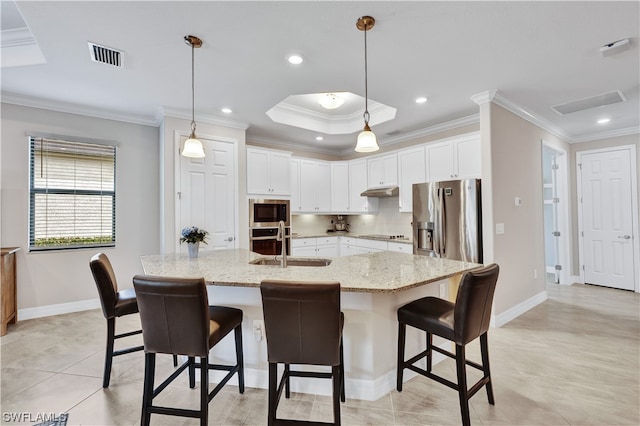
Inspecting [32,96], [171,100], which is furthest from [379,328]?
[32,96]

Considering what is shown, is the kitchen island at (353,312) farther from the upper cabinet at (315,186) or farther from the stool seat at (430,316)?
the upper cabinet at (315,186)

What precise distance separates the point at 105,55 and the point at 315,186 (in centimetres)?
362

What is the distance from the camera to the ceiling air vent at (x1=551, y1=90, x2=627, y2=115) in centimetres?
331

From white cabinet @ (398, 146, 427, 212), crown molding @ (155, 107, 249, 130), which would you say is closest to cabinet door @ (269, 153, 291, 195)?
crown molding @ (155, 107, 249, 130)

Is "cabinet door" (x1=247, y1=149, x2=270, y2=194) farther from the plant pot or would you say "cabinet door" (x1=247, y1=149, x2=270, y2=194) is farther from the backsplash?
the plant pot

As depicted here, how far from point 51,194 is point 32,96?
3.81 feet

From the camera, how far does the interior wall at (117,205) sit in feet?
11.1

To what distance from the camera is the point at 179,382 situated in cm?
221

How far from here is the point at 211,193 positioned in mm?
3908

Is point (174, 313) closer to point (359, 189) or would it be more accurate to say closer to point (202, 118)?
point (202, 118)

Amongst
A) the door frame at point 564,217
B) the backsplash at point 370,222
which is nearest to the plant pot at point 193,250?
the backsplash at point 370,222

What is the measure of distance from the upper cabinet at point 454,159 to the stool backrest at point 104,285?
3.92 m

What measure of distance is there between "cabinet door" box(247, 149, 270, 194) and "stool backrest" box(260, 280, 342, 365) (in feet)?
10.3

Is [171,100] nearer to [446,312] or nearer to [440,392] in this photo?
[446,312]
